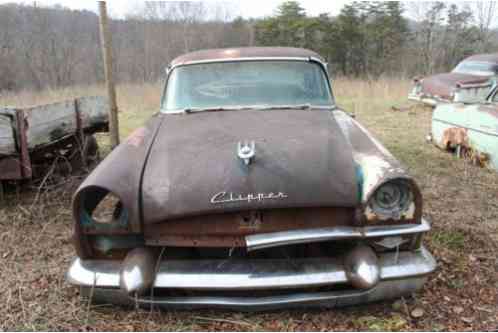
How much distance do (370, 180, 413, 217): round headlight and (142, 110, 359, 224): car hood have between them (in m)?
0.14

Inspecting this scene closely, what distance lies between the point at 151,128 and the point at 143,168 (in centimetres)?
73

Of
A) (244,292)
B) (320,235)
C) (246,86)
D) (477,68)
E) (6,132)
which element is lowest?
(244,292)

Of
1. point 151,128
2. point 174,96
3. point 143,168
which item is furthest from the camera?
point 174,96

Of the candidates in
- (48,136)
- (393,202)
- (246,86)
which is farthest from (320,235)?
(48,136)

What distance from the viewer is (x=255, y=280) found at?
6.97 feet

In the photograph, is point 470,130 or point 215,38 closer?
point 470,130

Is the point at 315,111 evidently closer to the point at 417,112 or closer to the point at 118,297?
the point at 118,297

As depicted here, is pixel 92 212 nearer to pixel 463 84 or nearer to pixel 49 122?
pixel 49 122

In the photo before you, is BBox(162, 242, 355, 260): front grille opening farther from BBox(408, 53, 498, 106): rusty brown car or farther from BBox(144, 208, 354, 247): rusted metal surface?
BBox(408, 53, 498, 106): rusty brown car

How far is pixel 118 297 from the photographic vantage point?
2201mm

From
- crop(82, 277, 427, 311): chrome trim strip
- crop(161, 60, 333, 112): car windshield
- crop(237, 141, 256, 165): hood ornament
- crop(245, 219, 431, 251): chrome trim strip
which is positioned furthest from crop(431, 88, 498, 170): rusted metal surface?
crop(237, 141, 256, 165): hood ornament

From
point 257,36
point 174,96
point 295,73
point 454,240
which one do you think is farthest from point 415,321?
point 257,36

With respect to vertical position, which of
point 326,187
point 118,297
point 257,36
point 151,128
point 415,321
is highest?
point 257,36

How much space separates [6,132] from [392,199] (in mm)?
3048
